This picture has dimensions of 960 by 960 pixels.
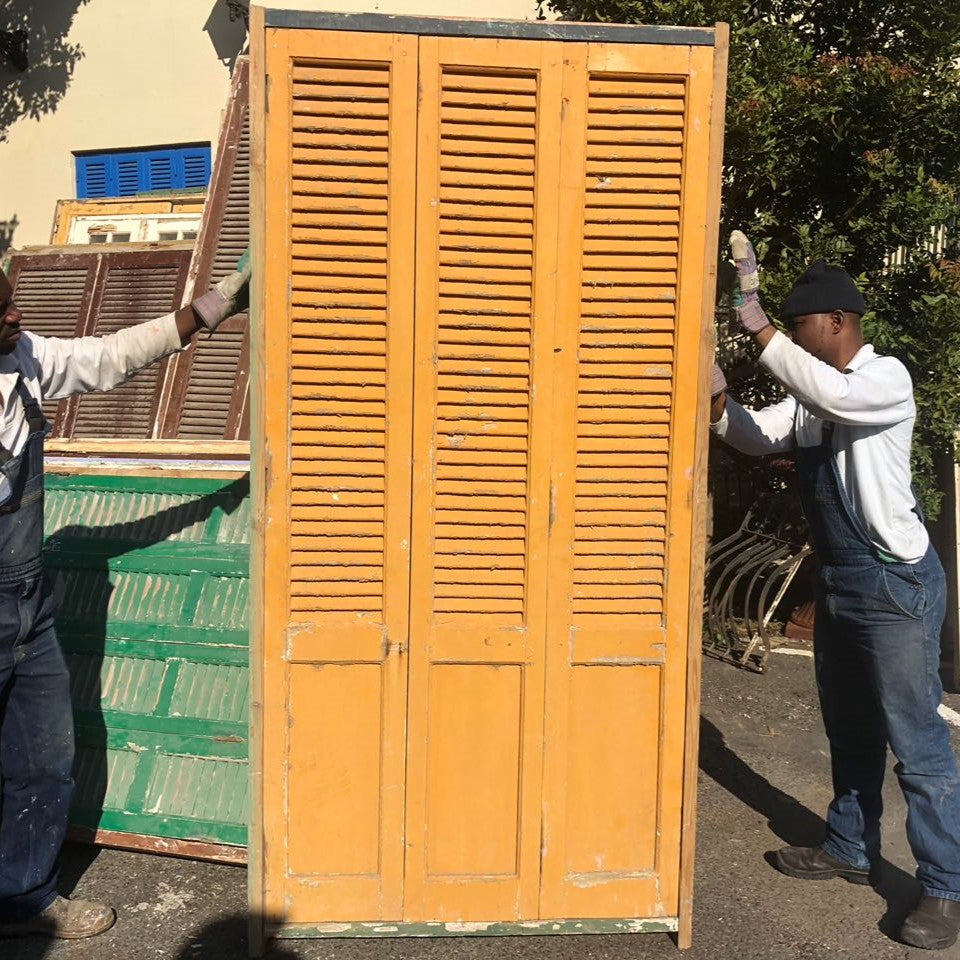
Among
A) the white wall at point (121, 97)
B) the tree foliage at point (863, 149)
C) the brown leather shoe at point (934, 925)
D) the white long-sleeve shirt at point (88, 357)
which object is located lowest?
the brown leather shoe at point (934, 925)

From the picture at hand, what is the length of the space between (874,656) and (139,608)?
2.50 metres

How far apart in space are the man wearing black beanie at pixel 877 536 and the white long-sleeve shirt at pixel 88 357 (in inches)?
69.0

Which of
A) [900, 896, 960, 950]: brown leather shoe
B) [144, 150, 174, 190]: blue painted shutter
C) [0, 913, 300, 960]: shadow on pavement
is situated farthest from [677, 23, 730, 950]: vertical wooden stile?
[144, 150, 174, 190]: blue painted shutter

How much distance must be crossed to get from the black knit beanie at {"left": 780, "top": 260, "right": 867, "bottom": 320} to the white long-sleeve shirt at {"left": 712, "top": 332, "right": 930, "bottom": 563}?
0.15 metres

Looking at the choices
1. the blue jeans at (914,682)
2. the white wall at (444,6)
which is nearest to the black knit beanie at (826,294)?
the blue jeans at (914,682)

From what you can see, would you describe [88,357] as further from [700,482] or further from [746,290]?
[746,290]

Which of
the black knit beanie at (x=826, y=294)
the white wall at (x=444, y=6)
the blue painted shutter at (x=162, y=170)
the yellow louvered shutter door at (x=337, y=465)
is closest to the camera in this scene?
the yellow louvered shutter door at (x=337, y=465)

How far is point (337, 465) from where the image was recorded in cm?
279

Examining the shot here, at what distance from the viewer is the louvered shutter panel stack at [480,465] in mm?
2691

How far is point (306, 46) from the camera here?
104 inches

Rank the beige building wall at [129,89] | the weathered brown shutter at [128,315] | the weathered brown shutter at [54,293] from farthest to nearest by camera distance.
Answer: the beige building wall at [129,89] → the weathered brown shutter at [54,293] → the weathered brown shutter at [128,315]

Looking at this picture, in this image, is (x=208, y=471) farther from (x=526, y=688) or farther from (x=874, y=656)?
(x=874, y=656)

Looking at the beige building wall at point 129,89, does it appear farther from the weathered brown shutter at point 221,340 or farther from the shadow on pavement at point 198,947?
the shadow on pavement at point 198,947

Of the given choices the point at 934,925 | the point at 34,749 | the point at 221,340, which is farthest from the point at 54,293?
the point at 934,925
